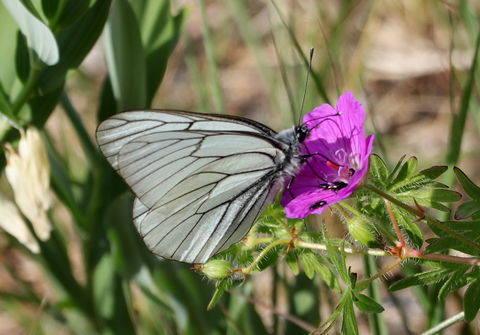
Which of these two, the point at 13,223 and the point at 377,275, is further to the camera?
the point at 13,223

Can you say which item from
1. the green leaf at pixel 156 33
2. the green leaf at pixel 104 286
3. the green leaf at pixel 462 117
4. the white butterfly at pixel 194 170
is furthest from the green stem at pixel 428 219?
the green leaf at pixel 104 286

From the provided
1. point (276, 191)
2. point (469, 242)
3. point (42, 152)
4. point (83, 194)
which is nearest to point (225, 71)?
point (83, 194)

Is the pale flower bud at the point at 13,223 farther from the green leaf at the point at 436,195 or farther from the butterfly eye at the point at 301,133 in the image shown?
the green leaf at the point at 436,195

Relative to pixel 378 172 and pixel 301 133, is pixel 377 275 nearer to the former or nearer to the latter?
pixel 378 172

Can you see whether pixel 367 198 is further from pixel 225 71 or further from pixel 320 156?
pixel 225 71

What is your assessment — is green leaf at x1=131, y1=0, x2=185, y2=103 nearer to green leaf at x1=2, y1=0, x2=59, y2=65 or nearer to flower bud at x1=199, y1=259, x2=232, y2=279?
green leaf at x1=2, y1=0, x2=59, y2=65

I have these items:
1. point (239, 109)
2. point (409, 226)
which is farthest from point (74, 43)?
point (239, 109)
